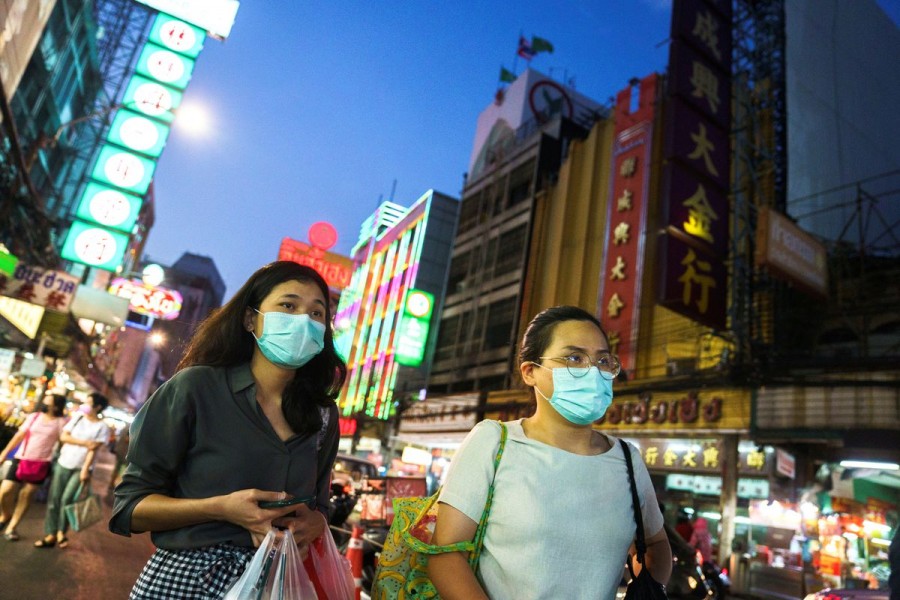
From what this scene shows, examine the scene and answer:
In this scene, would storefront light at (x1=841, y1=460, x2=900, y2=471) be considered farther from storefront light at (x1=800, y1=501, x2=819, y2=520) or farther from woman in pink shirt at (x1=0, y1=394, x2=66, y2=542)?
woman in pink shirt at (x1=0, y1=394, x2=66, y2=542)

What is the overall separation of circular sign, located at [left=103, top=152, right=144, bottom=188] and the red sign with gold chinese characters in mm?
13304

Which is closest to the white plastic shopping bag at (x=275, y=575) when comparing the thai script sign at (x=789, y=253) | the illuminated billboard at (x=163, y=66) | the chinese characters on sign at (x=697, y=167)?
the thai script sign at (x=789, y=253)

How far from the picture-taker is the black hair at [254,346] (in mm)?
2061

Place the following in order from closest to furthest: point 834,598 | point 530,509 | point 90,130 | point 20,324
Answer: point 530,509
point 834,598
point 20,324
point 90,130

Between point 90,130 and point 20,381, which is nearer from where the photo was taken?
point 20,381

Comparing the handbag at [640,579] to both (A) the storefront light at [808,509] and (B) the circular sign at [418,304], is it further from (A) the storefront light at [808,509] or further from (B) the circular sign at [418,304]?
(B) the circular sign at [418,304]

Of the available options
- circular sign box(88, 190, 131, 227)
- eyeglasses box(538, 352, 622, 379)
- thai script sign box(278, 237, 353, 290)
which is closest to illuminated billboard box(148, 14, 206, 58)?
circular sign box(88, 190, 131, 227)

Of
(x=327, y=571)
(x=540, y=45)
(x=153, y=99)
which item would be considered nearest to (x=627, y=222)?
(x=153, y=99)

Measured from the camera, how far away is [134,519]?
169 centimetres

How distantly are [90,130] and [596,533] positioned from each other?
32057mm

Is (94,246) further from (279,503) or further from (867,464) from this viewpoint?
(867,464)

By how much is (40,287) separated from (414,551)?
482 inches

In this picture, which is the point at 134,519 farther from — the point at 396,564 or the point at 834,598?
the point at 834,598

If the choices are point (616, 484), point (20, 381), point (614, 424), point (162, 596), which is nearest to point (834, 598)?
point (616, 484)
